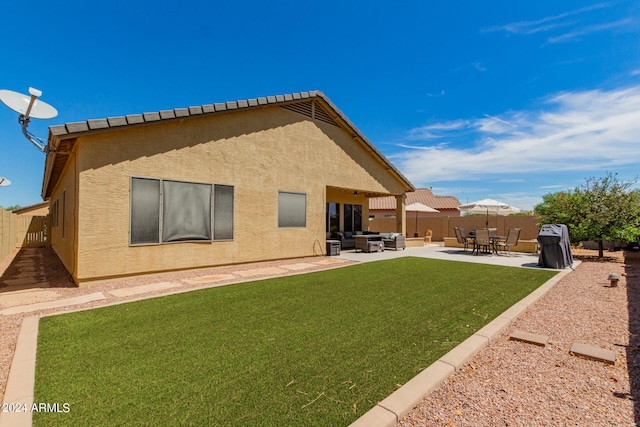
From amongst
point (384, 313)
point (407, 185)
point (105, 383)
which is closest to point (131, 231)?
point (105, 383)

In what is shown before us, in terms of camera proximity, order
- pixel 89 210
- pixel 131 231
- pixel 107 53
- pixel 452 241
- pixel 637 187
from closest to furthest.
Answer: pixel 89 210 → pixel 131 231 → pixel 637 187 → pixel 107 53 → pixel 452 241

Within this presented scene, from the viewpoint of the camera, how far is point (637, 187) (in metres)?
11.7

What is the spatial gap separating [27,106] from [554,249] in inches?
622

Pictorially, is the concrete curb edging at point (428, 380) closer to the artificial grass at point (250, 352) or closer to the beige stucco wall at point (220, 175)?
the artificial grass at point (250, 352)

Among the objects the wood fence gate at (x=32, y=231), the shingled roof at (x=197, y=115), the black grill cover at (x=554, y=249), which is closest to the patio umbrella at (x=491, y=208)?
the shingled roof at (x=197, y=115)

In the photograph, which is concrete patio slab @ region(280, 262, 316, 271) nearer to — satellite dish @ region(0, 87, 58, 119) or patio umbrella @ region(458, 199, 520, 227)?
satellite dish @ region(0, 87, 58, 119)

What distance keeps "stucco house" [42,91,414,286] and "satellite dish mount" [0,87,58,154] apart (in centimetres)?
57

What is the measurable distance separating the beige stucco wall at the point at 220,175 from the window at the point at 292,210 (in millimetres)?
230

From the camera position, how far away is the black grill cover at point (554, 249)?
9773 millimetres

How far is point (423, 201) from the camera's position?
36625mm

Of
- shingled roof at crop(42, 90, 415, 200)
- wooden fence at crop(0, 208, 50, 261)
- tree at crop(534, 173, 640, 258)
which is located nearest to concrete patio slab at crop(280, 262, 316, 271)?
shingled roof at crop(42, 90, 415, 200)

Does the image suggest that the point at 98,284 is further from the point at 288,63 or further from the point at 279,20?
the point at 288,63

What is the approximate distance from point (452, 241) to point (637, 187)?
8.31 metres

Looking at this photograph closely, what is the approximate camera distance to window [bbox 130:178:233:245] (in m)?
7.75
